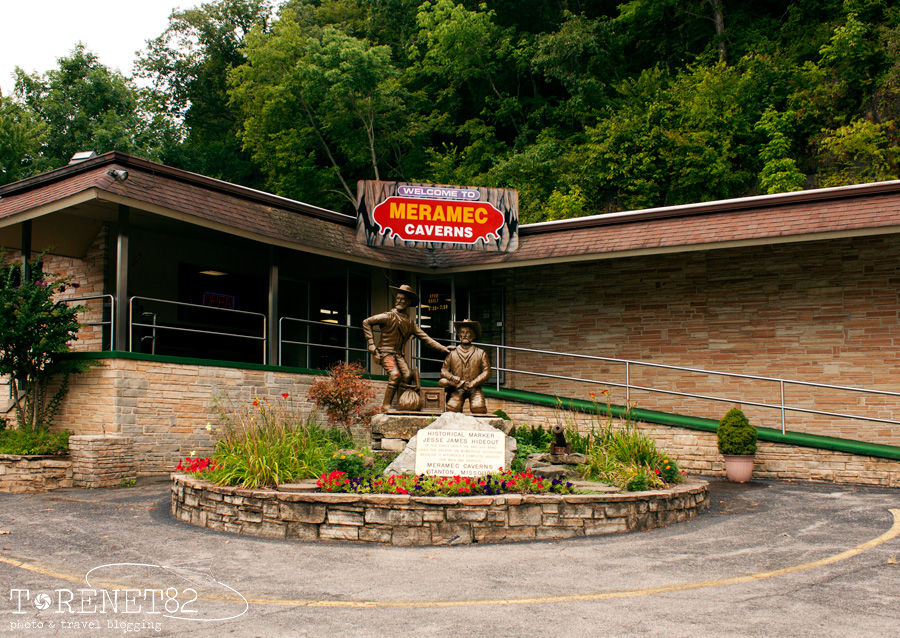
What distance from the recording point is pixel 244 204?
14375mm

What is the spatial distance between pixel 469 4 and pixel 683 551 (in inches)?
1338

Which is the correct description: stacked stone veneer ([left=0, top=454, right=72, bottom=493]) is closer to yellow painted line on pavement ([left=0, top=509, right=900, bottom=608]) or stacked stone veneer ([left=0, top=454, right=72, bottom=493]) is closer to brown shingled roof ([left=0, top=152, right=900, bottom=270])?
brown shingled roof ([left=0, top=152, right=900, bottom=270])

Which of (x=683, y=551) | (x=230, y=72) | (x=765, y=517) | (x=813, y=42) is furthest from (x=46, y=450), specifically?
(x=230, y=72)

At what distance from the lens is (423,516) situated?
7609 millimetres

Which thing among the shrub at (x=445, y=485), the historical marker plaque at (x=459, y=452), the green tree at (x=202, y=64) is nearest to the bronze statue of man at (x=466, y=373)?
the historical marker plaque at (x=459, y=452)

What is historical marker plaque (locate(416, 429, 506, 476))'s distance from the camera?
27.9 ft

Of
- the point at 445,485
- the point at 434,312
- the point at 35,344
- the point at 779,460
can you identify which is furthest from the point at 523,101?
the point at 445,485

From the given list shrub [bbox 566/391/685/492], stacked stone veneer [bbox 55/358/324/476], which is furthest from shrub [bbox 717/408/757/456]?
stacked stone veneer [bbox 55/358/324/476]

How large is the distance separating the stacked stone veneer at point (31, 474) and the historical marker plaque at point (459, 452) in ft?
19.1

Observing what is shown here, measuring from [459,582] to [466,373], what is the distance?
17.0 feet

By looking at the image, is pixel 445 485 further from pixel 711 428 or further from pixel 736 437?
pixel 711 428

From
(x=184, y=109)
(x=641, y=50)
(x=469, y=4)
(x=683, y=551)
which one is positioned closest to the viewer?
(x=683, y=551)

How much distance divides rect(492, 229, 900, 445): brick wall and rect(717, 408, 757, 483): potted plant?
3842 mm

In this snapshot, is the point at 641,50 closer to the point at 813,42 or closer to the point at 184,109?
the point at 813,42
